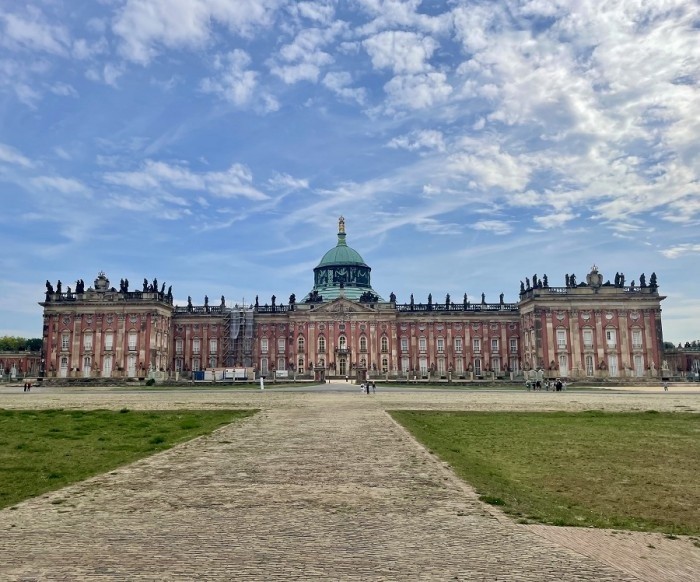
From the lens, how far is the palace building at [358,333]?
89.7 meters

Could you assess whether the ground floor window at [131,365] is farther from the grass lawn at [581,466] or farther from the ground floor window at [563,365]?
the grass lawn at [581,466]

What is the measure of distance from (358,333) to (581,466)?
285 ft

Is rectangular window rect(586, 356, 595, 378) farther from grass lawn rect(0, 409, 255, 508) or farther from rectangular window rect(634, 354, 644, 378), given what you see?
grass lawn rect(0, 409, 255, 508)

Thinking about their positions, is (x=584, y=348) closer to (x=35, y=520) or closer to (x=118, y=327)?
(x=118, y=327)

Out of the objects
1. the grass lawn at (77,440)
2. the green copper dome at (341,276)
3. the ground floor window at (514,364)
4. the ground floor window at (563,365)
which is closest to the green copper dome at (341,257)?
the green copper dome at (341,276)

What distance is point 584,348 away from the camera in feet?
294

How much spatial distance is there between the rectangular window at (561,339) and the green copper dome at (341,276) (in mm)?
31872

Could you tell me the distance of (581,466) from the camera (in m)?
14.1

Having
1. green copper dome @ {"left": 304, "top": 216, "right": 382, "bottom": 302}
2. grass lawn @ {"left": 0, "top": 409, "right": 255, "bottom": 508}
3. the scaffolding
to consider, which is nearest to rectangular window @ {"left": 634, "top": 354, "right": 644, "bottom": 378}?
green copper dome @ {"left": 304, "top": 216, "right": 382, "bottom": 302}

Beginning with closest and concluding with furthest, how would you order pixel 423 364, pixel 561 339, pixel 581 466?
pixel 581 466 < pixel 561 339 < pixel 423 364

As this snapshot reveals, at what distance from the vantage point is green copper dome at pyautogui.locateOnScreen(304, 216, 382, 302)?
356 feet

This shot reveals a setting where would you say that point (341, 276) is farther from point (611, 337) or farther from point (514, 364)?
point (611, 337)

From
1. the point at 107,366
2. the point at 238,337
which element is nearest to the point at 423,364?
the point at 238,337

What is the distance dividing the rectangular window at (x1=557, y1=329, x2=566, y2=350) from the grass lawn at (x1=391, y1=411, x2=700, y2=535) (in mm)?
66527
